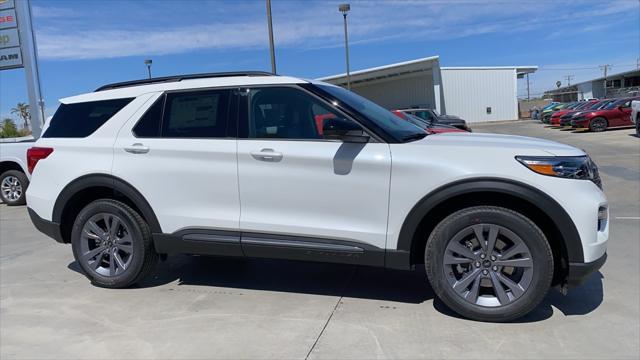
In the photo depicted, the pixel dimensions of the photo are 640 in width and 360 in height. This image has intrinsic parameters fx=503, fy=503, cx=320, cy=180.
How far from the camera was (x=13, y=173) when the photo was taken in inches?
404

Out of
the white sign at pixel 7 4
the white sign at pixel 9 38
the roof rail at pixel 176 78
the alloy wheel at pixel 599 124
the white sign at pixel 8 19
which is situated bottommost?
the alloy wheel at pixel 599 124

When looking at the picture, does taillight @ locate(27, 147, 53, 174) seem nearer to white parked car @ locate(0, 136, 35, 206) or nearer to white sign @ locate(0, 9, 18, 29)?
white parked car @ locate(0, 136, 35, 206)

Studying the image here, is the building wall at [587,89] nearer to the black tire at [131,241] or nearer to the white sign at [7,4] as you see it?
the white sign at [7,4]

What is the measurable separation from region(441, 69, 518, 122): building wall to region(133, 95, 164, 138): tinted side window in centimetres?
4192

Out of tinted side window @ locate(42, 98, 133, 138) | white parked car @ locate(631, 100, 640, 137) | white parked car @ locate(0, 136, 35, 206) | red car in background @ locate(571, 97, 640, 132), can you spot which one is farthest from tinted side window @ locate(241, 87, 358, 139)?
red car in background @ locate(571, 97, 640, 132)

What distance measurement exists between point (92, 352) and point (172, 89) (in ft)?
7.38

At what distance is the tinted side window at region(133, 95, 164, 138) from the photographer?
444 centimetres

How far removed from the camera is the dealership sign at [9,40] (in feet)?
46.6

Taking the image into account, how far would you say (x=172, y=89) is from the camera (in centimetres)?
446

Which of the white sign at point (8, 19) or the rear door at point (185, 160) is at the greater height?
the white sign at point (8, 19)

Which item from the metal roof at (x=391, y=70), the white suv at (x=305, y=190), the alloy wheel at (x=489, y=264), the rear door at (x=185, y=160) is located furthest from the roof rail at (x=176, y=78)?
the metal roof at (x=391, y=70)

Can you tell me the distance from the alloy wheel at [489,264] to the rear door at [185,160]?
5.77ft

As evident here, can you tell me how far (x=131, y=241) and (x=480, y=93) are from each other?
142 ft

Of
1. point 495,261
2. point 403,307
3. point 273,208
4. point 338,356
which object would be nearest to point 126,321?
point 273,208
